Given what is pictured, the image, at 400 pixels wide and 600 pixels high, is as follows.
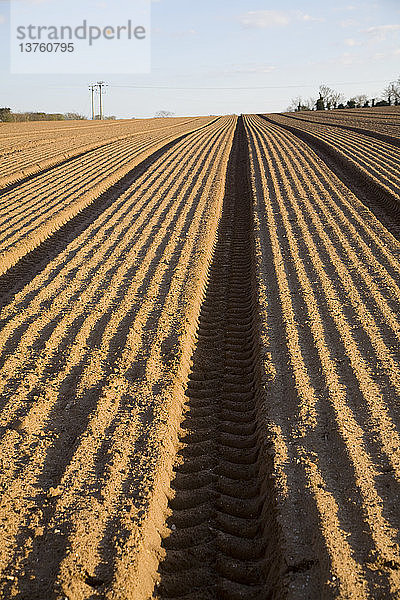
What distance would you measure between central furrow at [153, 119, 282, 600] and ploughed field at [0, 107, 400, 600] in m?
0.02

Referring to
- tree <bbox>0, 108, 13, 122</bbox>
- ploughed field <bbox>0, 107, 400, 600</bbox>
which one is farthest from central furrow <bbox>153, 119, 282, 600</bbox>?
tree <bbox>0, 108, 13, 122</bbox>

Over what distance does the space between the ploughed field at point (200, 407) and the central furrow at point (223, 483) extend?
2 cm

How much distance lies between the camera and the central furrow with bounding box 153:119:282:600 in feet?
11.2

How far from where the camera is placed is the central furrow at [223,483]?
3416 millimetres

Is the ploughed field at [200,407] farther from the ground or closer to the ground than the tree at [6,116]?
closer to the ground

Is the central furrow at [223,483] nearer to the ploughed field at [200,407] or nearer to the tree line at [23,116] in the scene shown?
the ploughed field at [200,407]

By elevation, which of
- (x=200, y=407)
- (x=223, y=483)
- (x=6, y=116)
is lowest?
(x=223, y=483)

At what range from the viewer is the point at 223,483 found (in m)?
4.26

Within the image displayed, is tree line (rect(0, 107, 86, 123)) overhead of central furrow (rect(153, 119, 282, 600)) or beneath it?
overhead

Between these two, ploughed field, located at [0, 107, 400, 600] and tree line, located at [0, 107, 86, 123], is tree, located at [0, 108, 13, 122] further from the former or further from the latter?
ploughed field, located at [0, 107, 400, 600]

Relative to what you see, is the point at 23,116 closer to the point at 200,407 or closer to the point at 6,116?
the point at 6,116

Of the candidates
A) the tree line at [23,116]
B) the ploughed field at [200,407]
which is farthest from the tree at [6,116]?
the ploughed field at [200,407]

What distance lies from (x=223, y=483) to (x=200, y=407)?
1136 mm

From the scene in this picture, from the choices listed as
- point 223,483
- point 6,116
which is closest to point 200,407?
point 223,483
